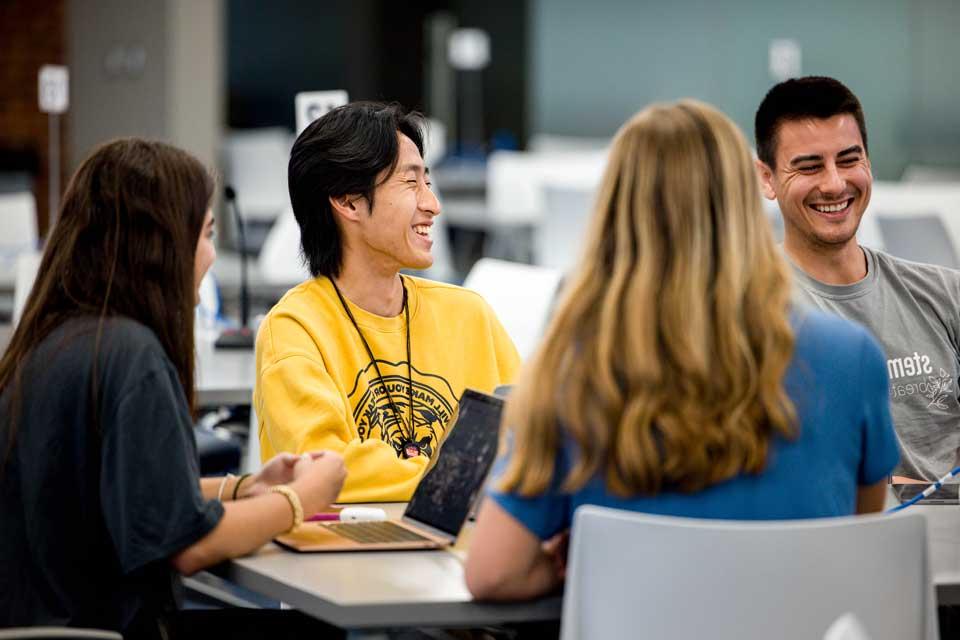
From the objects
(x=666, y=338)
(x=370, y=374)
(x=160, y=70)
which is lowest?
(x=370, y=374)

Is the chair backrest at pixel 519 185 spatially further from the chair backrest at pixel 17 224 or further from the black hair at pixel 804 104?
the black hair at pixel 804 104

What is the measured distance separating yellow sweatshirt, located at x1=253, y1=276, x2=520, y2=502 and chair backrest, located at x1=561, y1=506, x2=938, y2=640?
732mm

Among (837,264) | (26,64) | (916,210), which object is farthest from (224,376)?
(26,64)

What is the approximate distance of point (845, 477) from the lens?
5.22 ft

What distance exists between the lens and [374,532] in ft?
6.27

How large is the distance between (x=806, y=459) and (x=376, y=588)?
0.52 m

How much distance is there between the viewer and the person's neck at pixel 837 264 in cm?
259

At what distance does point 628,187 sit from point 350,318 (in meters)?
0.96

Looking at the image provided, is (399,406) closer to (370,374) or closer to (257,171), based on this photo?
(370,374)

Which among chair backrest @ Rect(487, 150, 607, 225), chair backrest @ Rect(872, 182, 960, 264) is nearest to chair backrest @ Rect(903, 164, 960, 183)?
chair backrest @ Rect(487, 150, 607, 225)

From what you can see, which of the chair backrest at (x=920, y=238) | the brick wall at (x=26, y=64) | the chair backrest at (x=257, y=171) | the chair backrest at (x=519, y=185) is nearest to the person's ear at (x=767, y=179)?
the chair backrest at (x=920, y=238)

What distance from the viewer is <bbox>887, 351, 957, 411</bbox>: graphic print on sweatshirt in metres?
2.52

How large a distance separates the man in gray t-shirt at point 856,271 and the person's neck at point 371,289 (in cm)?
76

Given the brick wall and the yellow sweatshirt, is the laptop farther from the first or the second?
the brick wall
